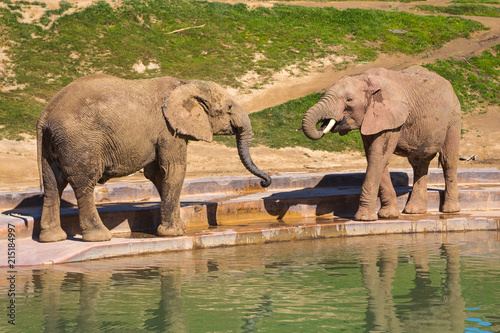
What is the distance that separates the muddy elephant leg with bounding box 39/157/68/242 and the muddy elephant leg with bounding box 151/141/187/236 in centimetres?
145

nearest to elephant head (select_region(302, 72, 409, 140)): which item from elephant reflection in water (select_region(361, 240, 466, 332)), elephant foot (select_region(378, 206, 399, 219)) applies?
elephant foot (select_region(378, 206, 399, 219))

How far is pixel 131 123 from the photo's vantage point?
10656mm

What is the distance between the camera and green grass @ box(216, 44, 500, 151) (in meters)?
24.8

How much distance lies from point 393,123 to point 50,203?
18.4 feet

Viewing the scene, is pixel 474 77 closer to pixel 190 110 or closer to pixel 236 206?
pixel 236 206

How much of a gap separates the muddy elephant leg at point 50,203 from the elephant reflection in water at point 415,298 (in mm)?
4375

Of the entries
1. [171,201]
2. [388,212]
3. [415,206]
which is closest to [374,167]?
[388,212]

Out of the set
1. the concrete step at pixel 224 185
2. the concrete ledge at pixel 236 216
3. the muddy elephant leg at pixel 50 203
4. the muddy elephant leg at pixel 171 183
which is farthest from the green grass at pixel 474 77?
the muddy elephant leg at pixel 50 203

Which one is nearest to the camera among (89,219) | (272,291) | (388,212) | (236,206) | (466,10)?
(272,291)

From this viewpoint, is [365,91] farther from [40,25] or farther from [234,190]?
[40,25]

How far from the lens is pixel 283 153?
23672mm

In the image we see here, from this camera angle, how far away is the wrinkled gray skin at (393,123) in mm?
12312

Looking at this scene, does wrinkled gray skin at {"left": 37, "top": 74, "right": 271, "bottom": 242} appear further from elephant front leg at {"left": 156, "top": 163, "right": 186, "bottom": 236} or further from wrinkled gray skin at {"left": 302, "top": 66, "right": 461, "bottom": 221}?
wrinkled gray skin at {"left": 302, "top": 66, "right": 461, "bottom": 221}

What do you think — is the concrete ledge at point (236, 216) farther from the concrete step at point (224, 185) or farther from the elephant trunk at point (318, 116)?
the elephant trunk at point (318, 116)
